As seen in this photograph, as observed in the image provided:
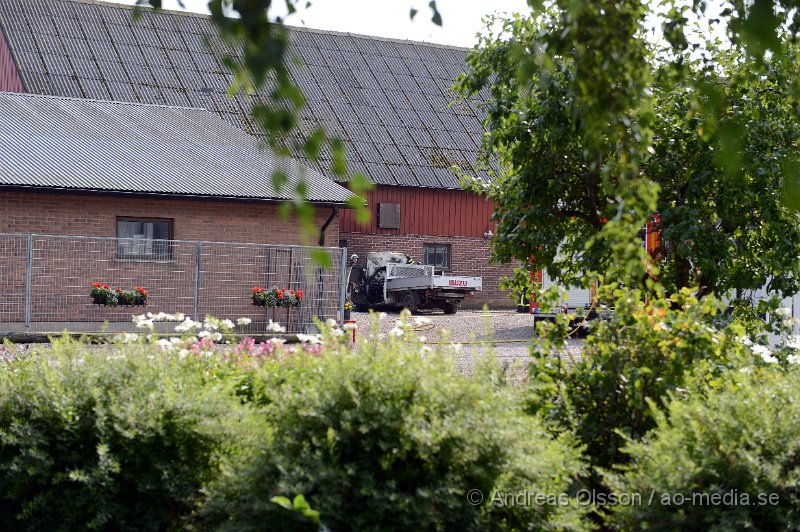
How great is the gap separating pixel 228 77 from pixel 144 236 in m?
14.2

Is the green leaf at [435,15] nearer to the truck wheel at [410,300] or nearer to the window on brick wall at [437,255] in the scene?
the truck wheel at [410,300]

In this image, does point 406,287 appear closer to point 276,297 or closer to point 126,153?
point 126,153

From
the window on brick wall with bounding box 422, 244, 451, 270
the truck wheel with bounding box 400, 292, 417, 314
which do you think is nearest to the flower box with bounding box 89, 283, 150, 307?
the truck wheel with bounding box 400, 292, 417, 314

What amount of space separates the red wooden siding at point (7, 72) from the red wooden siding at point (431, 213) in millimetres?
11057

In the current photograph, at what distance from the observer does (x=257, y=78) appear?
3.61m

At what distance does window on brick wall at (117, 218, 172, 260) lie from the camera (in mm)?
22578

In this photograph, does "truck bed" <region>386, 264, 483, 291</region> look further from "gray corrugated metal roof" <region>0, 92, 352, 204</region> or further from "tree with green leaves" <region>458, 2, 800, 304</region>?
"tree with green leaves" <region>458, 2, 800, 304</region>

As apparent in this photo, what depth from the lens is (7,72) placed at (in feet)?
118

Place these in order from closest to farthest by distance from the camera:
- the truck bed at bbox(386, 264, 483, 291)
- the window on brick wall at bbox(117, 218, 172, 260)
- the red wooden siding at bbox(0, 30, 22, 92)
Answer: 1. the window on brick wall at bbox(117, 218, 172, 260)
2. the truck bed at bbox(386, 264, 483, 291)
3. the red wooden siding at bbox(0, 30, 22, 92)

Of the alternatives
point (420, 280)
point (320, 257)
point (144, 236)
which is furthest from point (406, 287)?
point (320, 257)

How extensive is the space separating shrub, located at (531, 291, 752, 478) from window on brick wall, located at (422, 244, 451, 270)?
31.3m

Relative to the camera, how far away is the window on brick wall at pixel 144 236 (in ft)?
74.1

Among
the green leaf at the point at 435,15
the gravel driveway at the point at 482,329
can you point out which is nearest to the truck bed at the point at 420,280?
the gravel driveway at the point at 482,329

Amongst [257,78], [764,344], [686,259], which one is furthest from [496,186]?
[257,78]
